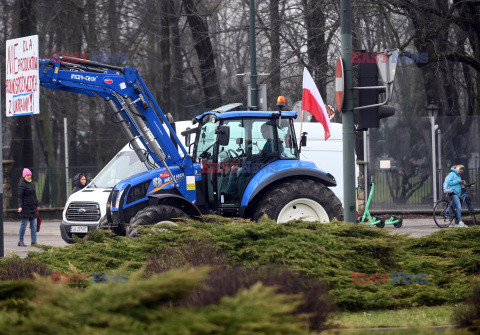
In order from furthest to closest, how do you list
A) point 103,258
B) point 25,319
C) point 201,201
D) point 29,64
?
1. point 201,201
2. point 29,64
3. point 103,258
4. point 25,319

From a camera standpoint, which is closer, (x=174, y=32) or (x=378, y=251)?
(x=378, y=251)

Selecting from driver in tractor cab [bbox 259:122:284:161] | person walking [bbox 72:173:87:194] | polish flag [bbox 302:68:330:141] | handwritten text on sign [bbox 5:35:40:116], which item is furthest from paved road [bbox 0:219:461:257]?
handwritten text on sign [bbox 5:35:40:116]

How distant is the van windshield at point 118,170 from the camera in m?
18.2

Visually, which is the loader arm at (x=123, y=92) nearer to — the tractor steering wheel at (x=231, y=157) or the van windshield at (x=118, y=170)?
the tractor steering wheel at (x=231, y=157)

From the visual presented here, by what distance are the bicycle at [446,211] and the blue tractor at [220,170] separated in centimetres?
949

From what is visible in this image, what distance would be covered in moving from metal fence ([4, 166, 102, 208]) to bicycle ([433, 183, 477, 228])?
1280 centimetres

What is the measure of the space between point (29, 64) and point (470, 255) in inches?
232

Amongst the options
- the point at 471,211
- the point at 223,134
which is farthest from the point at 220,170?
the point at 471,211

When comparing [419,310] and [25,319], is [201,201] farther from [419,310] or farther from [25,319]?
[25,319]

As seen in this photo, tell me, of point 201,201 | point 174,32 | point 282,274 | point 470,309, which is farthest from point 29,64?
point 174,32

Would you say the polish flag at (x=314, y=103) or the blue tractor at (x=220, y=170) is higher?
the polish flag at (x=314, y=103)

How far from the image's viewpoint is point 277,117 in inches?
523

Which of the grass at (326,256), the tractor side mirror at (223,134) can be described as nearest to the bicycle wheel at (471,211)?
the tractor side mirror at (223,134)

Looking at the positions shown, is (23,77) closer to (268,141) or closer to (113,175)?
(268,141)
